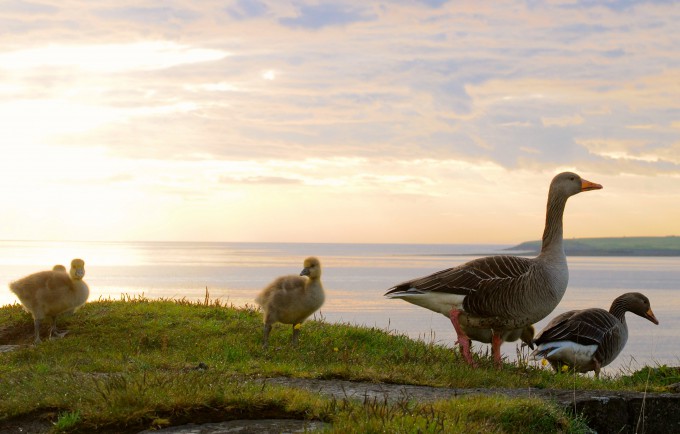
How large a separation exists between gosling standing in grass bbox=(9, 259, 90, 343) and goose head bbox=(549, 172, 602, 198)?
957 centimetres

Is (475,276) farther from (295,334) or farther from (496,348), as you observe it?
(295,334)

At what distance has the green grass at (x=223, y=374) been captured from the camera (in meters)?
7.84

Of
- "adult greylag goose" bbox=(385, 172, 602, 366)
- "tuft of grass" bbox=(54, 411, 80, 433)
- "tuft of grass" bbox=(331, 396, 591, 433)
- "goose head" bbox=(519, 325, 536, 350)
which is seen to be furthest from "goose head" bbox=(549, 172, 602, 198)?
"tuft of grass" bbox=(54, 411, 80, 433)

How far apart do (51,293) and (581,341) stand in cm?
1043

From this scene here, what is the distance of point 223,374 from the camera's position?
1013 centimetres

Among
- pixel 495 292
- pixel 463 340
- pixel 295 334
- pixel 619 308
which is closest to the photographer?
pixel 463 340

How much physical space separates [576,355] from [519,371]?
9.23 ft

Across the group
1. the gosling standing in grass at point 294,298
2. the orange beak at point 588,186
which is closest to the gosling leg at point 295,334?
the gosling standing in grass at point 294,298

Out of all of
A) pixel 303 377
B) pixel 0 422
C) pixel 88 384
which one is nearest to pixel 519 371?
pixel 303 377

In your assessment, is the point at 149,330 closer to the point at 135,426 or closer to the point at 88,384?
the point at 88,384

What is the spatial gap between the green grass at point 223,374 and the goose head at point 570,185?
3246mm

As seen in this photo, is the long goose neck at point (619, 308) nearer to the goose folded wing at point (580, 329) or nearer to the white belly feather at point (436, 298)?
the goose folded wing at point (580, 329)

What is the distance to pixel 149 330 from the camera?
49.5ft

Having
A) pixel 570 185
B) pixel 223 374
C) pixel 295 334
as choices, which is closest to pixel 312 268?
pixel 295 334
